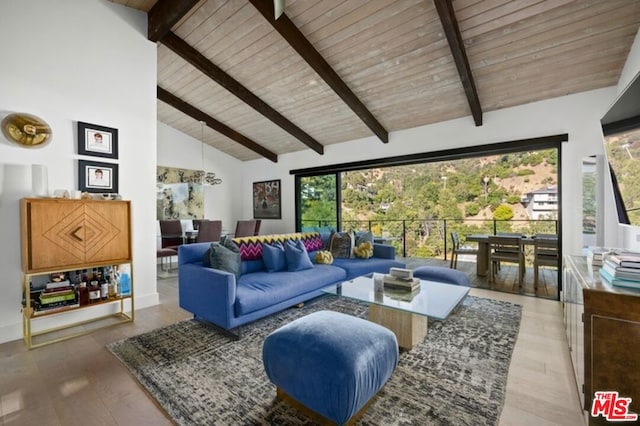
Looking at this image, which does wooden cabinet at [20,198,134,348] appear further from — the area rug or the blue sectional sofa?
the area rug

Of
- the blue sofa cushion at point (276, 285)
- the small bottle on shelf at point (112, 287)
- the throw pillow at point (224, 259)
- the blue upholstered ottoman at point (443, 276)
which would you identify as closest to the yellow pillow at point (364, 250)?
the blue sofa cushion at point (276, 285)

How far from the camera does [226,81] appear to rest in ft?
14.4

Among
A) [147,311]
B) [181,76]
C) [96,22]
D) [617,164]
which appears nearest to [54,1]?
[96,22]

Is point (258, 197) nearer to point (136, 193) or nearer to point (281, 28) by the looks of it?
point (136, 193)

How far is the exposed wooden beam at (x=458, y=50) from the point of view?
2.63 m

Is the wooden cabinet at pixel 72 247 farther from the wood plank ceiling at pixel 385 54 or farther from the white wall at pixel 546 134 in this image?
the white wall at pixel 546 134

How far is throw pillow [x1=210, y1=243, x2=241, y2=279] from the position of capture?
277 centimetres

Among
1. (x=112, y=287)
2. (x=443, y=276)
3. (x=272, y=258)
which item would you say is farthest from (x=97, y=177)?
(x=443, y=276)

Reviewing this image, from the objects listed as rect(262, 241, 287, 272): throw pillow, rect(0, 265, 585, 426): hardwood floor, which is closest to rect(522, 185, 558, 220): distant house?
rect(0, 265, 585, 426): hardwood floor

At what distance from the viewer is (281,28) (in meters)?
3.19

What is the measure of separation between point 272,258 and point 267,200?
4.16 meters

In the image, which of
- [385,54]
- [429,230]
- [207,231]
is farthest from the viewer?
[429,230]

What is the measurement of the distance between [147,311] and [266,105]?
3.69 metres

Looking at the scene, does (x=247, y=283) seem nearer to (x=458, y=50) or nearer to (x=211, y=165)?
(x=458, y=50)
